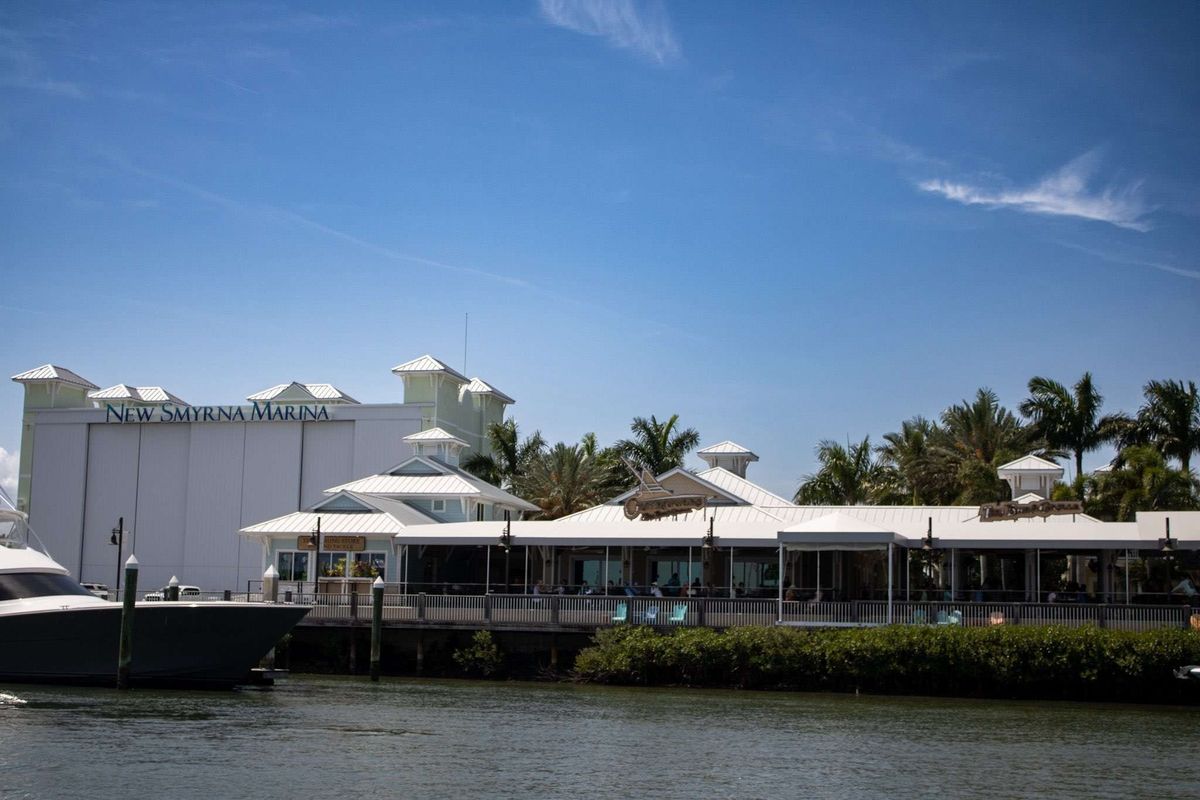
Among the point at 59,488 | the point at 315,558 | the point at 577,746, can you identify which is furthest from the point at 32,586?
the point at 59,488

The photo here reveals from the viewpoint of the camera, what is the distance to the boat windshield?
32.2 metres

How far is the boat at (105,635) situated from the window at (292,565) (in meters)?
13.3

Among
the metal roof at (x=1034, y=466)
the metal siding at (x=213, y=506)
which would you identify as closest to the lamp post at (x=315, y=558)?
the metal siding at (x=213, y=506)

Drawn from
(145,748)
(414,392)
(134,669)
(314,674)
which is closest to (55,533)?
(414,392)

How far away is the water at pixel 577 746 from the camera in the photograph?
21016 millimetres

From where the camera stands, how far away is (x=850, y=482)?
200 feet

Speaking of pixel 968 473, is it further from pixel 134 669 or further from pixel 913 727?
pixel 134 669

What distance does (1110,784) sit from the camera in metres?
Answer: 21.8

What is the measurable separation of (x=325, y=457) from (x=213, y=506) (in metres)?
5.66

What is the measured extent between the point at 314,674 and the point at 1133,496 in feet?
93.1

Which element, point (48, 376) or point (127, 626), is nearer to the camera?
point (127, 626)

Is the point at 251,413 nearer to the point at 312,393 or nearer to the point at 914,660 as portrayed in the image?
the point at 312,393

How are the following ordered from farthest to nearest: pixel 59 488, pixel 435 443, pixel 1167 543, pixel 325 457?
pixel 59 488 < pixel 325 457 < pixel 435 443 < pixel 1167 543

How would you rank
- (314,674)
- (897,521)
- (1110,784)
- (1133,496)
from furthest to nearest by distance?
(1133,496), (897,521), (314,674), (1110,784)
